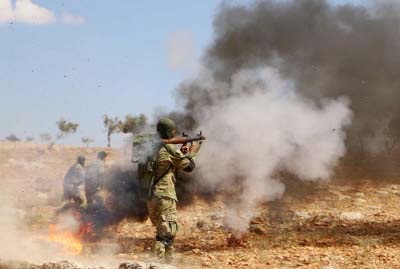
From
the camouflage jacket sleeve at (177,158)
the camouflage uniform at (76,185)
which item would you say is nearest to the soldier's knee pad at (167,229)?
the camouflage jacket sleeve at (177,158)

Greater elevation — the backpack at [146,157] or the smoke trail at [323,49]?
the smoke trail at [323,49]

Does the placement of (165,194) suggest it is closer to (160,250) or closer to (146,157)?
(146,157)

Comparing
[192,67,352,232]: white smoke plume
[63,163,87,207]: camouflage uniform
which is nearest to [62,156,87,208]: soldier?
[63,163,87,207]: camouflage uniform

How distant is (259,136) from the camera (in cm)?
1009

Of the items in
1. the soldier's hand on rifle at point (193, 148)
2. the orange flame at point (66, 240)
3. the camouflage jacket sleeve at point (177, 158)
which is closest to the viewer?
the camouflage jacket sleeve at point (177, 158)

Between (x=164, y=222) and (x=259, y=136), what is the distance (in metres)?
3.62

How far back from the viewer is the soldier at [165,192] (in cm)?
702

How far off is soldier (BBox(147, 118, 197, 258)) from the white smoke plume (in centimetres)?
305

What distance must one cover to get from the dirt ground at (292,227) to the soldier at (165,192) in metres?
1.21

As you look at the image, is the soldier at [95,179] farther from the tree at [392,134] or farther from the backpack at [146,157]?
the tree at [392,134]

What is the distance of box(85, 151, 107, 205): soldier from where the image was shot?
1079 cm

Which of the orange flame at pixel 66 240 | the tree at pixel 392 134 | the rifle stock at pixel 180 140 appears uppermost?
the tree at pixel 392 134

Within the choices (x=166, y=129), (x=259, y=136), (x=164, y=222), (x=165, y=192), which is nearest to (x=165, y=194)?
(x=165, y=192)

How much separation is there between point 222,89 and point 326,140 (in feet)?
7.59
